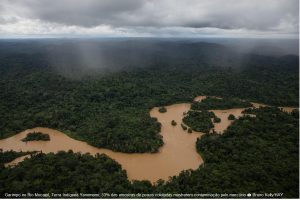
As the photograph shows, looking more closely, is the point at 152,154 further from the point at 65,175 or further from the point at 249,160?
the point at 249,160

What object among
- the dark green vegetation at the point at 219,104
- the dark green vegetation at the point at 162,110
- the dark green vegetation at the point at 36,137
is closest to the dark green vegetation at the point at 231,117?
the dark green vegetation at the point at 219,104

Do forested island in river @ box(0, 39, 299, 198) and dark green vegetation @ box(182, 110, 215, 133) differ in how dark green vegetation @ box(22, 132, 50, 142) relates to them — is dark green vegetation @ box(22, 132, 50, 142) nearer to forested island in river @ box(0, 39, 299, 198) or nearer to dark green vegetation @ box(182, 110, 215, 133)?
forested island in river @ box(0, 39, 299, 198)

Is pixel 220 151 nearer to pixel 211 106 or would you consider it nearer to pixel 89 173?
pixel 89 173

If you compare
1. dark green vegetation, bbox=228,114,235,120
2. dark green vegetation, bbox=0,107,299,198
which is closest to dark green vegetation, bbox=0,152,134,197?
dark green vegetation, bbox=0,107,299,198

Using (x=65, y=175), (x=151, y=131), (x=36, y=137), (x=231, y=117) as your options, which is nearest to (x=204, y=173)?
(x=151, y=131)

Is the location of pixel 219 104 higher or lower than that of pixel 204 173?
higher

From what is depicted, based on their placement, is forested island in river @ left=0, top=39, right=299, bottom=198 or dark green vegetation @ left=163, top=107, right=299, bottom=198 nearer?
dark green vegetation @ left=163, top=107, right=299, bottom=198
